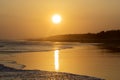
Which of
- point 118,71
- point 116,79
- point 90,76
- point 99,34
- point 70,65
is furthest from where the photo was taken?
point 99,34

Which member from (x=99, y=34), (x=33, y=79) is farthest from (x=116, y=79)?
(x=99, y=34)

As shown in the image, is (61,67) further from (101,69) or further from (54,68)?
(101,69)

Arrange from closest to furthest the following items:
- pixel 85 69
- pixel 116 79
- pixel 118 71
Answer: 1. pixel 116 79
2. pixel 118 71
3. pixel 85 69

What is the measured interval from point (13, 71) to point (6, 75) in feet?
5.30

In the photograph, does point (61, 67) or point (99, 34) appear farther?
point (99, 34)

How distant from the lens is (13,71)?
18.5 metres

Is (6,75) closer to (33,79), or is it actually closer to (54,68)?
(33,79)

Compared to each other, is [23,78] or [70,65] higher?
[70,65]

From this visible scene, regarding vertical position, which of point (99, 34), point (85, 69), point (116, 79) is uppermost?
point (99, 34)

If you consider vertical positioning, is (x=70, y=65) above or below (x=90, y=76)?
above

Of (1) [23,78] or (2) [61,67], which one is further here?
(2) [61,67]

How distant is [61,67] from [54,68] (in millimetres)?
590

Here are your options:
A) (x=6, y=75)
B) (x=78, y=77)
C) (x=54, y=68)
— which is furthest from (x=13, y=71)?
(x=78, y=77)

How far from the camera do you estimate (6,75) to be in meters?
16.9
